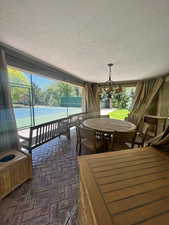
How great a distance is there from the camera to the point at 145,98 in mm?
4211

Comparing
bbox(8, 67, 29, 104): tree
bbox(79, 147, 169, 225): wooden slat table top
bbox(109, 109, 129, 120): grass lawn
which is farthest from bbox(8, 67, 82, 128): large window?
bbox(79, 147, 169, 225): wooden slat table top

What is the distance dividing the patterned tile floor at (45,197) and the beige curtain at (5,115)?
675 mm

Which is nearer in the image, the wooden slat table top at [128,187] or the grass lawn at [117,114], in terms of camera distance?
the wooden slat table top at [128,187]

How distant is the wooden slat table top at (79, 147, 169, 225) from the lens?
0.49 metres

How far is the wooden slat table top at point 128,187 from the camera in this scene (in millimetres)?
487

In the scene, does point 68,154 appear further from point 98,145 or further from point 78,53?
point 78,53

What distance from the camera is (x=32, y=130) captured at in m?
1.93

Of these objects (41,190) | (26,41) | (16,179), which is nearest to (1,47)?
(26,41)

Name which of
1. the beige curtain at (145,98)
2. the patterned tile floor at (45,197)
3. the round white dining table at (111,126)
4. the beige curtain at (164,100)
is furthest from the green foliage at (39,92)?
the beige curtain at (164,100)

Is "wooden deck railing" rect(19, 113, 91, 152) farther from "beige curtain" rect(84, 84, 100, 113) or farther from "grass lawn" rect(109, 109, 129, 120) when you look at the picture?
"grass lawn" rect(109, 109, 129, 120)

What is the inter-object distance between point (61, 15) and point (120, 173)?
1666mm

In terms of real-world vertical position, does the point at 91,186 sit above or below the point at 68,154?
above

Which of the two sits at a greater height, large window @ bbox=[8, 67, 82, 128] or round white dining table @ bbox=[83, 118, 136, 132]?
large window @ bbox=[8, 67, 82, 128]

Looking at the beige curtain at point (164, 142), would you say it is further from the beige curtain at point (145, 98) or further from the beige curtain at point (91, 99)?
the beige curtain at point (91, 99)
